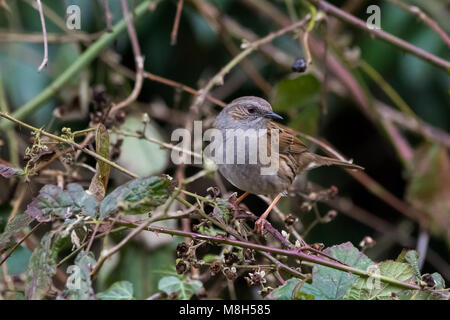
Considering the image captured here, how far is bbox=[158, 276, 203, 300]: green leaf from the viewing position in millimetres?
2145

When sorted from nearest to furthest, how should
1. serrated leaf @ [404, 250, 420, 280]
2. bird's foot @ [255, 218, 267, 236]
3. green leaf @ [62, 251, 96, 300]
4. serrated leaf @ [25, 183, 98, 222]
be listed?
green leaf @ [62, 251, 96, 300], serrated leaf @ [25, 183, 98, 222], serrated leaf @ [404, 250, 420, 280], bird's foot @ [255, 218, 267, 236]

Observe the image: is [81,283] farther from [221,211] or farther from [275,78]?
[275,78]

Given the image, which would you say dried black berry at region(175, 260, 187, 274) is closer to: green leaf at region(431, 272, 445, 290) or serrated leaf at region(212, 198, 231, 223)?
serrated leaf at region(212, 198, 231, 223)

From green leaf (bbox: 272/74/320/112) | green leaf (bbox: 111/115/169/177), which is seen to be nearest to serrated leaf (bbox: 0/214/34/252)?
green leaf (bbox: 111/115/169/177)

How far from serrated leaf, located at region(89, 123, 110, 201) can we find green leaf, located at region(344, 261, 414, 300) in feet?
3.08

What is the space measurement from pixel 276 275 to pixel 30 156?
3.32ft

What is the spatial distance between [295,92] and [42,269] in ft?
8.20

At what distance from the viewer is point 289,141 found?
3.94 meters

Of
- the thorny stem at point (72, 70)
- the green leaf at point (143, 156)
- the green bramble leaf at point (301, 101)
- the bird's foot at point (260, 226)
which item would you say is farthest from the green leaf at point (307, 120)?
the bird's foot at point (260, 226)

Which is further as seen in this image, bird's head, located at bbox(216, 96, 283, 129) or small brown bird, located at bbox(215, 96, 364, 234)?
bird's head, located at bbox(216, 96, 283, 129)

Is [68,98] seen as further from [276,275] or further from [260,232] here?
[276,275]

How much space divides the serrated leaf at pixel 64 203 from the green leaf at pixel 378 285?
0.85 m

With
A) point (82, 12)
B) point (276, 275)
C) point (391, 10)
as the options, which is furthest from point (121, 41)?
point (276, 275)

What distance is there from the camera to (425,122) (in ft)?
17.1
